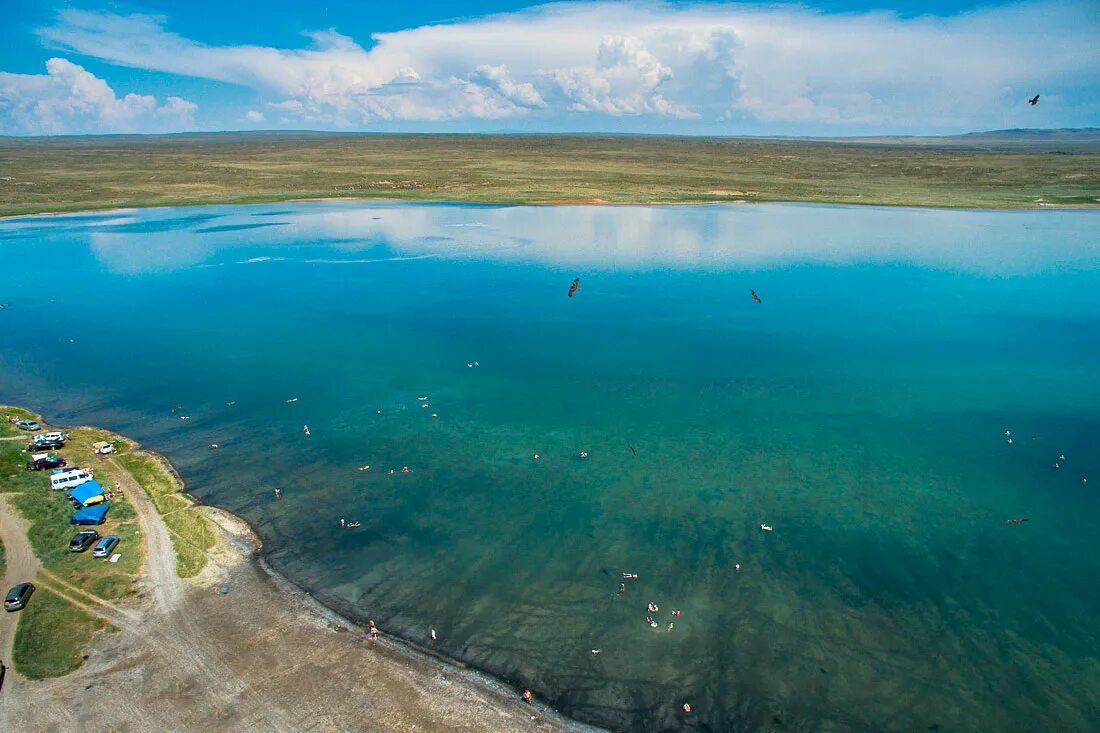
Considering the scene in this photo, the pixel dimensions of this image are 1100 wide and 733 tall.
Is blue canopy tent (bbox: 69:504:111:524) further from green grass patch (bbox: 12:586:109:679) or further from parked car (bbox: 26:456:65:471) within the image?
parked car (bbox: 26:456:65:471)

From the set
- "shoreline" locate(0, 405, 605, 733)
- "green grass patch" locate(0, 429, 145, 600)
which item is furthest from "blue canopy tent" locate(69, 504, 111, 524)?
"shoreline" locate(0, 405, 605, 733)

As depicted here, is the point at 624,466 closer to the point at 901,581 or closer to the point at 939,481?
Result: the point at 901,581

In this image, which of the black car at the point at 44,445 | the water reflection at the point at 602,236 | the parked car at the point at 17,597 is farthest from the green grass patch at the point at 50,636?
the water reflection at the point at 602,236

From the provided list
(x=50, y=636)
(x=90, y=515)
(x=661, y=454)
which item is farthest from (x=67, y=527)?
(x=661, y=454)

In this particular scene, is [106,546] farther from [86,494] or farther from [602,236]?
[602,236]

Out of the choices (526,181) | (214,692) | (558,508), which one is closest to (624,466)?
(558,508)

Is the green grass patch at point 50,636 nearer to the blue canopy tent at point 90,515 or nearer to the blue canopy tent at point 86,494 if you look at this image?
the blue canopy tent at point 90,515
